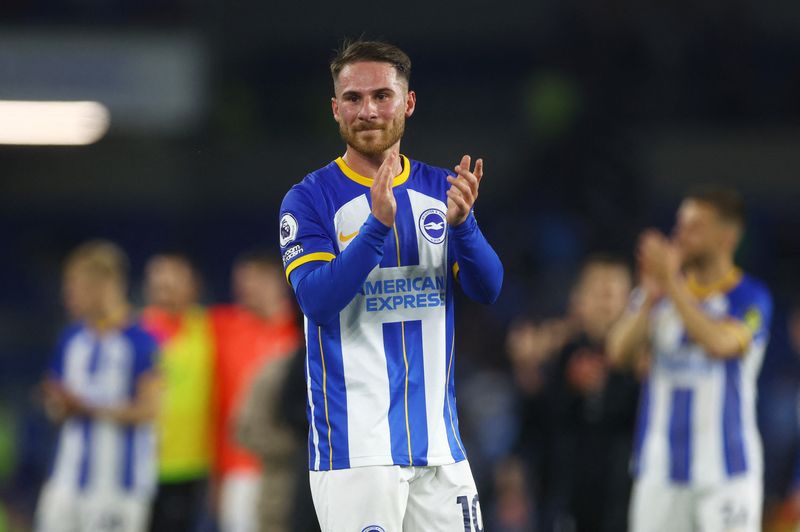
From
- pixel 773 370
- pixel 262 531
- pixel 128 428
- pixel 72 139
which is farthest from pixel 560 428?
pixel 72 139

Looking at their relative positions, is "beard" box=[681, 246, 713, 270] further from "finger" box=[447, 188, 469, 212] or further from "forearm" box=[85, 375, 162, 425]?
"forearm" box=[85, 375, 162, 425]

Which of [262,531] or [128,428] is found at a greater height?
[128,428]

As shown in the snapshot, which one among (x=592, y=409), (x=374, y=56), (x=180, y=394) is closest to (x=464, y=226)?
(x=374, y=56)

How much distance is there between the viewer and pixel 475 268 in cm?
370

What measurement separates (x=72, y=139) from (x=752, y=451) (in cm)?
1525

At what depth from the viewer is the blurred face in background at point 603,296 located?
7973 mm

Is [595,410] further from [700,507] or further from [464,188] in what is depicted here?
[464,188]

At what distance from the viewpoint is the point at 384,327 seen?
12.3ft

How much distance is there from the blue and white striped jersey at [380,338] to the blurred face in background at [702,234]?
2.83 meters

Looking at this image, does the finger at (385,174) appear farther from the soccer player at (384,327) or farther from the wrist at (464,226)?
the wrist at (464,226)

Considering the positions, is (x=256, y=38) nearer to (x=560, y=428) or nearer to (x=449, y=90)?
(x=449, y=90)

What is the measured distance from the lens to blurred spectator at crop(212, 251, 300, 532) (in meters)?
8.91

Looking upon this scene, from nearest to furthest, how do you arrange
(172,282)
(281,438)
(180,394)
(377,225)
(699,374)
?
(377,225)
(699,374)
(281,438)
(180,394)
(172,282)

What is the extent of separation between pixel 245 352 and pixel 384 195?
18.4ft
